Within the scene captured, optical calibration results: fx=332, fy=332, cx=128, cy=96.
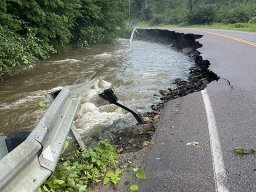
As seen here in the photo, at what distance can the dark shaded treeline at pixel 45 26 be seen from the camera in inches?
430

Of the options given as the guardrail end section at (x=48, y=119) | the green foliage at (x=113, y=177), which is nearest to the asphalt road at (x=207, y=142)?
the green foliage at (x=113, y=177)

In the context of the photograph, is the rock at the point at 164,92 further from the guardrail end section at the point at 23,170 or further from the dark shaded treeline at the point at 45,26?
the guardrail end section at the point at 23,170

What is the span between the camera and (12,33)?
11.9 m

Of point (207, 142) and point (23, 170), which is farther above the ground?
point (23, 170)

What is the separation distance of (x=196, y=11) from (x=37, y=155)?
49277 millimetres

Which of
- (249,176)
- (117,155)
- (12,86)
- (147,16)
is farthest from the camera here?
(147,16)

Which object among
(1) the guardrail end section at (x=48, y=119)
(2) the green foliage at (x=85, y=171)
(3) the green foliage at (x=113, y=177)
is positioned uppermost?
(1) the guardrail end section at (x=48, y=119)

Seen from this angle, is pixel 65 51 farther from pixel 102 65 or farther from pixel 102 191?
pixel 102 191

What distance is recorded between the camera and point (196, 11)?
49188mm

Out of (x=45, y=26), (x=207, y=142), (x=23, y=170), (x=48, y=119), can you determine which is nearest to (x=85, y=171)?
(x=48, y=119)

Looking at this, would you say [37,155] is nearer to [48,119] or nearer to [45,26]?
[48,119]

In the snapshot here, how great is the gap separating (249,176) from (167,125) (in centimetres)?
215

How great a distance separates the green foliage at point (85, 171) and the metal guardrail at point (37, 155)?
0.44 metres

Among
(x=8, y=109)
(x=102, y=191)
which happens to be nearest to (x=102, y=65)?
(x=8, y=109)
